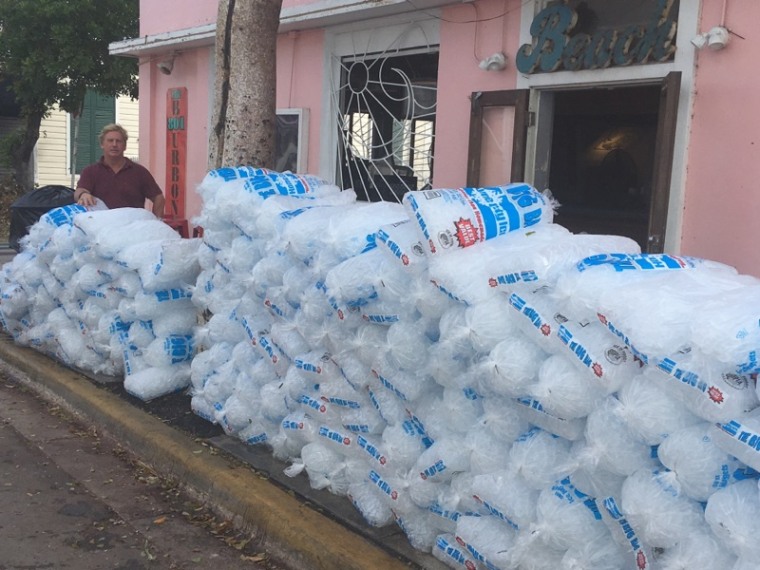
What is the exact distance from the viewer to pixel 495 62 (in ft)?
23.2

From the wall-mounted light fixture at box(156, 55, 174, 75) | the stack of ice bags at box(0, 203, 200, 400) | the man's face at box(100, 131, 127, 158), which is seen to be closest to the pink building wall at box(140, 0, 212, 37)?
the wall-mounted light fixture at box(156, 55, 174, 75)

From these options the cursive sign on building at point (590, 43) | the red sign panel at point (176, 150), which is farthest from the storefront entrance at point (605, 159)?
the red sign panel at point (176, 150)

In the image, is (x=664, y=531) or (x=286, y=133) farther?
(x=286, y=133)

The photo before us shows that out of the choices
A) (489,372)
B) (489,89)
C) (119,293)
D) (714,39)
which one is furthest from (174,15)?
(489,372)

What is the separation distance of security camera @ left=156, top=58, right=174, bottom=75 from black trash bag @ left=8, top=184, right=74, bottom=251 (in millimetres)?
4451

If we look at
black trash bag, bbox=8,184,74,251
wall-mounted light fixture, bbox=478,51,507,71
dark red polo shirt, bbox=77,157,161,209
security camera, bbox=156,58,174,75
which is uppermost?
security camera, bbox=156,58,174,75

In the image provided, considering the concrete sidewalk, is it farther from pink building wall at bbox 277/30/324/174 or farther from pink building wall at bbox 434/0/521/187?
pink building wall at bbox 277/30/324/174

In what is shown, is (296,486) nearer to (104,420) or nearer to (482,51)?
(104,420)

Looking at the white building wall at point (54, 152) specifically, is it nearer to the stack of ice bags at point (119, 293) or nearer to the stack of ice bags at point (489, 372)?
the stack of ice bags at point (119, 293)

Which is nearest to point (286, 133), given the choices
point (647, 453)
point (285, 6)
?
point (285, 6)

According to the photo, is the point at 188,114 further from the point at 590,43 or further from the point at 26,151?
the point at 26,151

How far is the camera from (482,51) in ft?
24.2

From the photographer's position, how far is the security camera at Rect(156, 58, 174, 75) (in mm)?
11419

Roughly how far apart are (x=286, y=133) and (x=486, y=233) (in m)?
6.84
